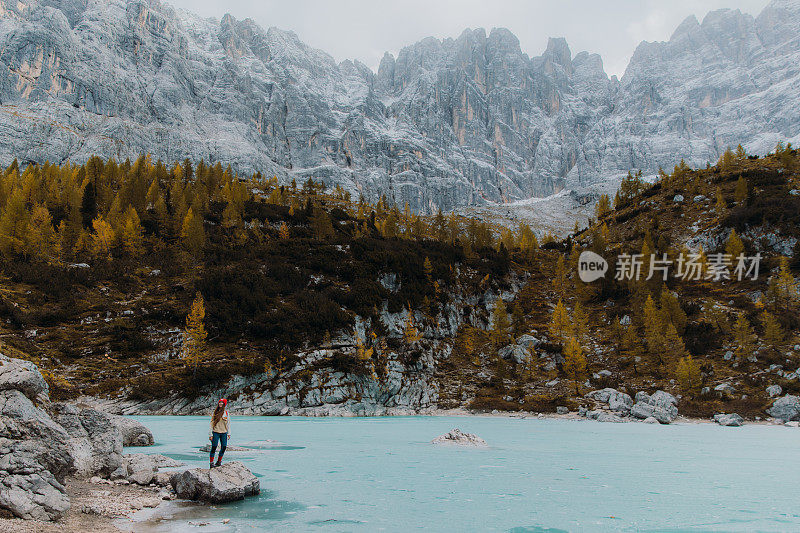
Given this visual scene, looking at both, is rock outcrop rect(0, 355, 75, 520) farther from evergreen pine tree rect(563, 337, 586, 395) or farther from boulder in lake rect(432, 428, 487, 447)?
evergreen pine tree rect(563, 337, 586, 395)

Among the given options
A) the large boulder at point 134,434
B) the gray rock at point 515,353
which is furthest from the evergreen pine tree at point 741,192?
the large boulder at point 134,434

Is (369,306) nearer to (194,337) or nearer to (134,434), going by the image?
(194,337)

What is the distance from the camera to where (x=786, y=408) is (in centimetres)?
3819

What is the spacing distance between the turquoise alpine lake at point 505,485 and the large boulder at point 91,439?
346cm

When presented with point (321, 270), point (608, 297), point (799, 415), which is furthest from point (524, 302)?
point (799, 415)

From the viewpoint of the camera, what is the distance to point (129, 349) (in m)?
46.8

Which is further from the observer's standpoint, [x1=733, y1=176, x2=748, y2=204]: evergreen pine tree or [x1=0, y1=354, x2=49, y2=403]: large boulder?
[x1=733, y1=176, x2=748, y2=204]: evergreen pine tree

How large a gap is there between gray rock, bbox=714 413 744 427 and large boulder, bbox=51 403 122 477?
1780 inches

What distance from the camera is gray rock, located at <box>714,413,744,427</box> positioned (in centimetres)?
3691

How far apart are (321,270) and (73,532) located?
61989 mm

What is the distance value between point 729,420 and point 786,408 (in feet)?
19.7

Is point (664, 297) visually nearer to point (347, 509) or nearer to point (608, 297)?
point (608, 297)

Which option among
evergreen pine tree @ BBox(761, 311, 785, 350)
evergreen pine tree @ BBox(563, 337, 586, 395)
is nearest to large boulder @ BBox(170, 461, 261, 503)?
evergreen pine tree @ BBox(563, 337, 586, 395)

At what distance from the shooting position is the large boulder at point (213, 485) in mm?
11117
